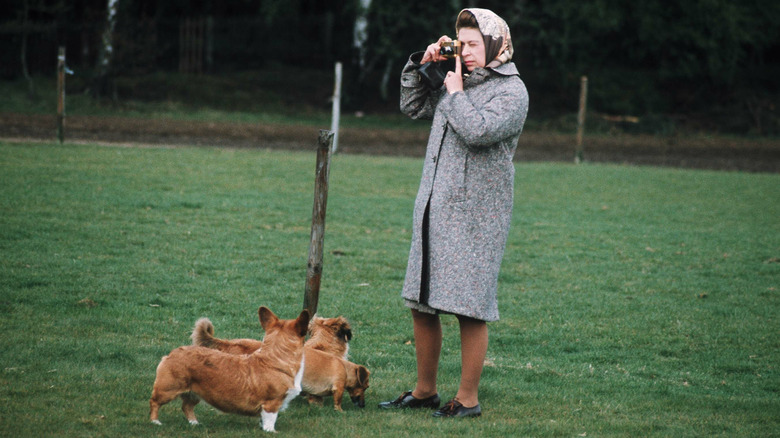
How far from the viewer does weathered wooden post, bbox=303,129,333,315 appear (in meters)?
5.12

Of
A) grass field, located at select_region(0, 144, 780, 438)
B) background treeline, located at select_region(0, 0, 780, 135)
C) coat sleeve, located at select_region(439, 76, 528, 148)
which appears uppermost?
background treeline, located at select_region(0, 0, 780, 135)

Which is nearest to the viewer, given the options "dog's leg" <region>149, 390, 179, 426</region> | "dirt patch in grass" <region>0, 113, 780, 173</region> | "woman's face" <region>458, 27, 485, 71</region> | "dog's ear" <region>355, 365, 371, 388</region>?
"dog's leg" <region>149, 390, 179, 426</region>

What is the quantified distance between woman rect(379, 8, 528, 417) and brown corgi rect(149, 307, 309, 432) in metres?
0.72

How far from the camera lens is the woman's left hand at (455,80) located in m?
4.39

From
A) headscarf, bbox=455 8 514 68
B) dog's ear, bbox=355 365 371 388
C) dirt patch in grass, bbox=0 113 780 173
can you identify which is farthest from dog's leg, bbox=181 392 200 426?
dirt patch in grass, bbox=0 113 780 173

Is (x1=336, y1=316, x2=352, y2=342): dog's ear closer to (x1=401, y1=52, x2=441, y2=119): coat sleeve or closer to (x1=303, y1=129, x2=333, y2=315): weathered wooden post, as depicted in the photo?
(x1=303, y1=129, x2=333, y2=315): weathered wooden post

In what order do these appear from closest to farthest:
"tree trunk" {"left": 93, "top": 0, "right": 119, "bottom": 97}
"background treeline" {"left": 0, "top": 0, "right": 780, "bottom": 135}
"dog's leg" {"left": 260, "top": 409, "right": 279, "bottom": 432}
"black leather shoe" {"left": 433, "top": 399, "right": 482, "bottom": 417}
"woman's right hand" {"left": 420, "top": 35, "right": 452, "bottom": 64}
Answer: "dog's leg" {"left": 260, "top": 409, "right": 279, "bottom": 432}, "woman's right hand" {"left": 420, "top": 35, "right": 452, "bottom": 64}, "black leather shoe" {"left": 433, "top": 399, "right": 482, "bottom": 417}, "tree trunk" {"left": 93, "top": 0, "right": 119, "bottom": 97}, "background treeline" {"left": 0, "top": 0, "right": 780, "bottom": 135}

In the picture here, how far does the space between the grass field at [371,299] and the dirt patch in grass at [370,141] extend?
5.42 m

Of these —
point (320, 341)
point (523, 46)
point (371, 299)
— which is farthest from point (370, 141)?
point (320, 341)

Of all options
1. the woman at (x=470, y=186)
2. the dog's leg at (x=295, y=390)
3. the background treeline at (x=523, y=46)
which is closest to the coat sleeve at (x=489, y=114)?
the woman at (x=470, y=186)

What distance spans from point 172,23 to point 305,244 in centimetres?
2760

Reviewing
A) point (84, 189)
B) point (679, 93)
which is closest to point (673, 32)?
point (679, 93)

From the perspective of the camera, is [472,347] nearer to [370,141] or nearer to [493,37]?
[493,37]

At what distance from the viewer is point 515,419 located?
480 cm
